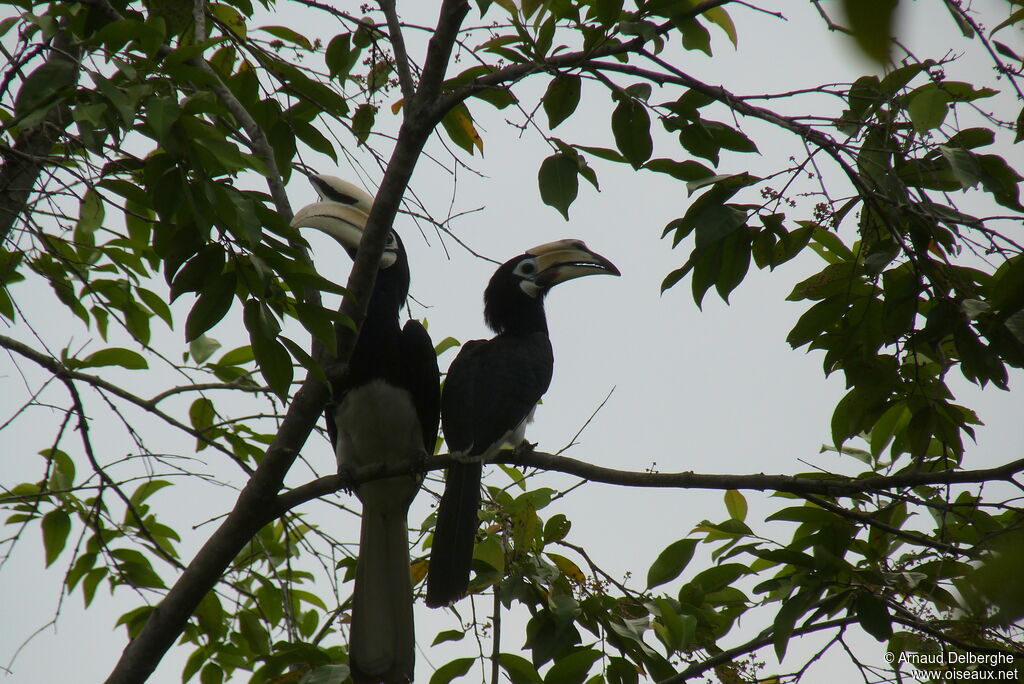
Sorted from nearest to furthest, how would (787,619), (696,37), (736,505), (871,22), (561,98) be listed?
(871,22), (787,619), (696,37), (561,98), (736,505)

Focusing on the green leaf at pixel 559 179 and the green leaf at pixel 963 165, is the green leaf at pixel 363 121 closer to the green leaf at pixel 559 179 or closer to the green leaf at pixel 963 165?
the green leaf at pixel 559 179

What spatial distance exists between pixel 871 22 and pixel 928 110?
1966 millimetres

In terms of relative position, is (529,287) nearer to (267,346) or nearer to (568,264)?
(568,264)

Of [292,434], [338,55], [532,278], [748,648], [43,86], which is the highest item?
[532,278]

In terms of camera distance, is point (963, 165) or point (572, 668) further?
point (572, 668)

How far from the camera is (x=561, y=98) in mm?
2969

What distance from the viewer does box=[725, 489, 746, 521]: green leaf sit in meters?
3.37

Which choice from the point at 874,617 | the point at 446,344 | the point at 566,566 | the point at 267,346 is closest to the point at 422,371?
the point at 446,344

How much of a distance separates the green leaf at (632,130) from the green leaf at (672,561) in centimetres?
116

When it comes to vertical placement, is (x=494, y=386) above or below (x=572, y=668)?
above

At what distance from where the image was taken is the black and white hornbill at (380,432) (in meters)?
4.01

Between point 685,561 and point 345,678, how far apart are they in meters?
1.07

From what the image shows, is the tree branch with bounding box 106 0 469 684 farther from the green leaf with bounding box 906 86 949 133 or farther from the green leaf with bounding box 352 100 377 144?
the green leaf with bounding box 906 86 949 133

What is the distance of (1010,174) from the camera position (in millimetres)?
2516
